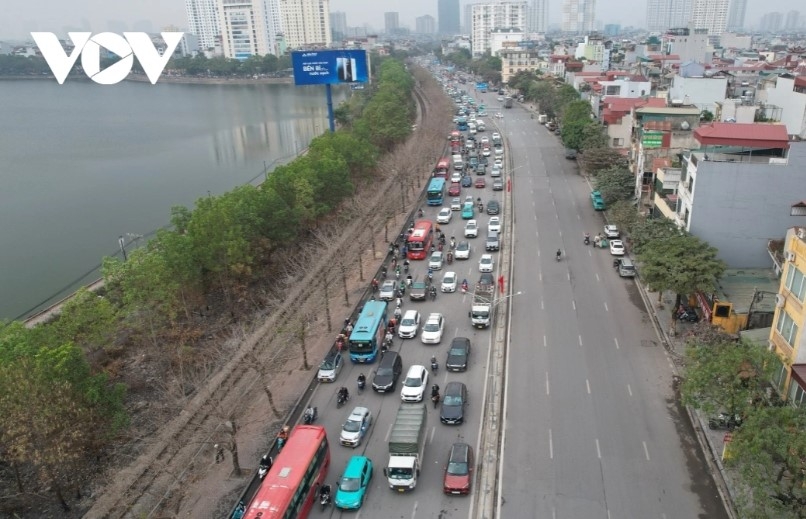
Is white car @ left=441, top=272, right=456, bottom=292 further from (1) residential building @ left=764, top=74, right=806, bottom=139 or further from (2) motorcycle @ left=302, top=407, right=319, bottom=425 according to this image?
(1) residential building @ left=764, top=74, right=806, bottom=139

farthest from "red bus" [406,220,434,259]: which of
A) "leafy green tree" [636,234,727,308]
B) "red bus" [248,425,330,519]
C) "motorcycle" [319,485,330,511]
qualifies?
"motorcycle" [319,485,330,511]

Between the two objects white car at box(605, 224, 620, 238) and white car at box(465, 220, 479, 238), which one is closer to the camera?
white car at box(605, 224, 620, 238)

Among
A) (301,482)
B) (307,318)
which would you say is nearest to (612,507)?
(301,482)

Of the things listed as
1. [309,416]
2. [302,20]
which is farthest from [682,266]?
[302,20]

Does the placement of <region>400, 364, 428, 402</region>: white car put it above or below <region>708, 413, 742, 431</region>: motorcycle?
above

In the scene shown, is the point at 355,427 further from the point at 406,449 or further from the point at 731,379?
the point at 731,379

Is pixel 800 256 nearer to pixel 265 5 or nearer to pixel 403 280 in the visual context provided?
pixel 403 280

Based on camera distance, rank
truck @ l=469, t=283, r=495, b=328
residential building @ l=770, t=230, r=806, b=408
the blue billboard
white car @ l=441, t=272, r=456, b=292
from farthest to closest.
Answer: the blue billboard
white car @ l=441, t=272, r=456, b=292
truck @ l=469, t=283, r=495, b=328
residential building @ l=770, t=230, r=806, b=408
